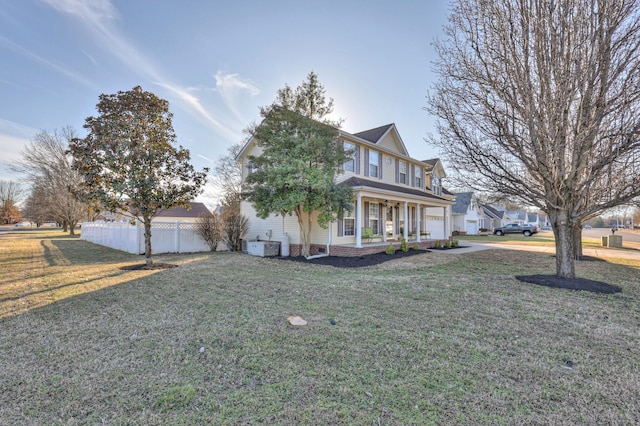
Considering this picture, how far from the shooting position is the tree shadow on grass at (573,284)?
681cm

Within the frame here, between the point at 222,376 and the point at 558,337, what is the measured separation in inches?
176

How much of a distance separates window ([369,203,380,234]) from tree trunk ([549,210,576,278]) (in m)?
8.06

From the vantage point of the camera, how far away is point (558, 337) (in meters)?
4.09

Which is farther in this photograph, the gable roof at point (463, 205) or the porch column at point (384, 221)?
the gable roof at point (463, 205)

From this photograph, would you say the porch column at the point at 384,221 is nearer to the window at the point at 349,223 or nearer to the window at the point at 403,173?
the window at the point at 349,223

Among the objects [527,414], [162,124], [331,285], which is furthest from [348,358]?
[162,124]

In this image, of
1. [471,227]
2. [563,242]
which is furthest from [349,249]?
[471,227]

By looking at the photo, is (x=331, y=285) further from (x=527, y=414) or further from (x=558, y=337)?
(x=527, y=414)

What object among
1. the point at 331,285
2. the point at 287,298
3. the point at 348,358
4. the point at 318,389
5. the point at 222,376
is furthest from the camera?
the point at 331,285

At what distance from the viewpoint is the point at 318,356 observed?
3.43 metres

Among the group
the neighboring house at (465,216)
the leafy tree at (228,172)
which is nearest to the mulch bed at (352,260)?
the leafy tree at (228,172)

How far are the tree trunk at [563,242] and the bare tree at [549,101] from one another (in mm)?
27

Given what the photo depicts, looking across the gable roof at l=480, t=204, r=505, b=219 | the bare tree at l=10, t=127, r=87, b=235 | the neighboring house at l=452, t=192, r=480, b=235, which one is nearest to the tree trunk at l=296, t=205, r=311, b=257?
the bare tree at l=10, t=127, r=87, b=235

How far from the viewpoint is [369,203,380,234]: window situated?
49.5ft
